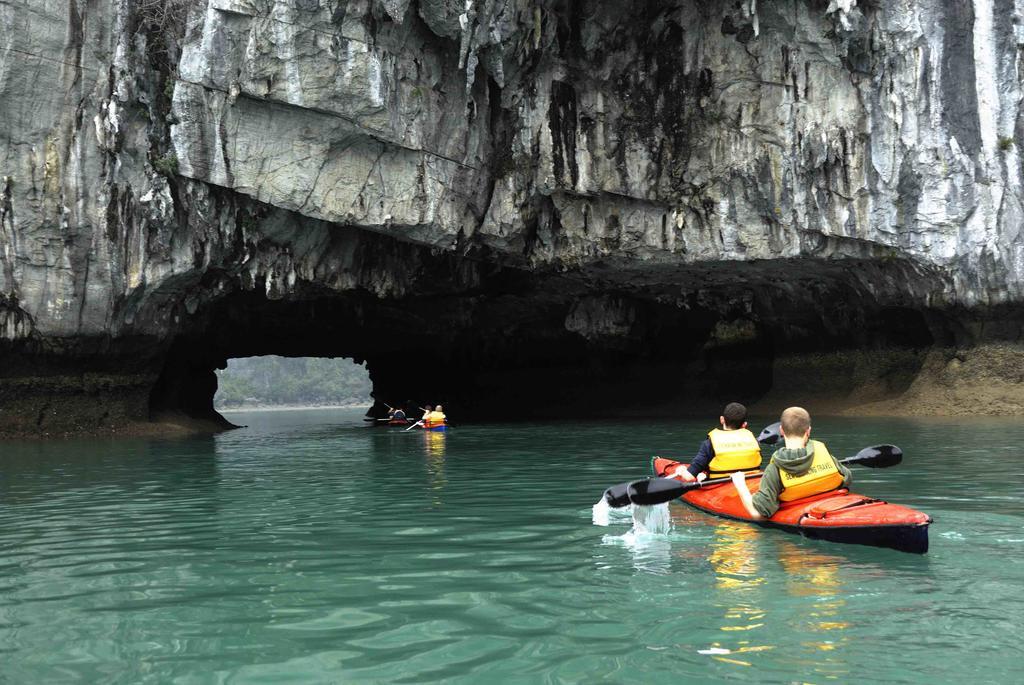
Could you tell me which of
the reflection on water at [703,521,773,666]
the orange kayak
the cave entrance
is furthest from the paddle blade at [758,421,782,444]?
the cave entrance

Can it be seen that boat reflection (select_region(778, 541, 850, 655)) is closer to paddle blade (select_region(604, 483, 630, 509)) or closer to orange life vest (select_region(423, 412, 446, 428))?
paddle blade (select_region(604, 483, 630, 509))

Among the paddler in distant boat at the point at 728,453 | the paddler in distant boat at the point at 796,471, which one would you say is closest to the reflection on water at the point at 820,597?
the paddler in distant boat at the point at 796,471

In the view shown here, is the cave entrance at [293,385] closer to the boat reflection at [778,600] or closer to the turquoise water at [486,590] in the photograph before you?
the turquoise water at [486,590]

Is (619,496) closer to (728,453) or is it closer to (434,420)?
(728,453)

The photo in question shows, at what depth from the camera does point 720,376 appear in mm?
30266

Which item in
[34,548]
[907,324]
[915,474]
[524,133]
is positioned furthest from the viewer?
[907,324]

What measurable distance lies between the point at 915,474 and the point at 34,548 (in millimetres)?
9565

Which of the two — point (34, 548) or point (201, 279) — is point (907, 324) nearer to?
point (201, 279)

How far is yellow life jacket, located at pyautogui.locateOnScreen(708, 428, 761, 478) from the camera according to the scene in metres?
8.38

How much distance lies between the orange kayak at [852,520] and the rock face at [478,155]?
13449 mm

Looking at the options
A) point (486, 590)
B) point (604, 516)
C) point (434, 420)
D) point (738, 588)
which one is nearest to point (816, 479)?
point (604, 516)

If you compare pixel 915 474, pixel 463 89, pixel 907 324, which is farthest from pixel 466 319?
pixel 915 474

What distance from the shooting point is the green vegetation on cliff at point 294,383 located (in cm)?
12812

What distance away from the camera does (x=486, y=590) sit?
5387 millimetres
